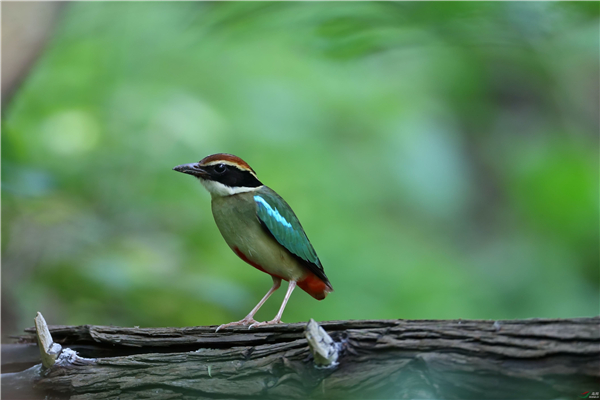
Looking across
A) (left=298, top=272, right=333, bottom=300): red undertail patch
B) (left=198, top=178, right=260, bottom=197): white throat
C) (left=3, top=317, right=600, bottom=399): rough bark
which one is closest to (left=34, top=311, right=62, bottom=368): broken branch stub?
(left=3, top=317, right=600, bottom=399): rough bark

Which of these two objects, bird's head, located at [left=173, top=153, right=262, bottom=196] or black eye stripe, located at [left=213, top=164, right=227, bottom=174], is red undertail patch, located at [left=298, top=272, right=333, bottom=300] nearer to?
bird's head, located at [left=173, top=153, right=262, bottom=196]

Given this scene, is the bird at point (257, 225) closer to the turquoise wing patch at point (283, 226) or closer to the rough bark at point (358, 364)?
the turquoise wing patch at point (283, 226)

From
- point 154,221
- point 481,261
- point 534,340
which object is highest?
point 481,261

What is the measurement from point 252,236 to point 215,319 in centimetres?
206

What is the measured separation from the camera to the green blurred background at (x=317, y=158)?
5.40 m

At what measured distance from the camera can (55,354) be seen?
11.7ft

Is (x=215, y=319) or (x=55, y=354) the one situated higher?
(x=215, y=319)

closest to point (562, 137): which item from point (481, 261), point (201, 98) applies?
point (481, 261)

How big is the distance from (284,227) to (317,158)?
3916 millimetres

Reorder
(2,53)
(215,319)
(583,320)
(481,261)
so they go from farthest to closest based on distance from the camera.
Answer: (481,261) < (215,319) < (2,53) < (583,320)

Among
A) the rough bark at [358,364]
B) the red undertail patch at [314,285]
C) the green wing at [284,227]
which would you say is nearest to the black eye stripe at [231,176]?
the green wing at [284,227]

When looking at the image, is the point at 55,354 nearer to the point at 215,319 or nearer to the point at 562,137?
the point at 215,319

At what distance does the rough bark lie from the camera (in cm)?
236

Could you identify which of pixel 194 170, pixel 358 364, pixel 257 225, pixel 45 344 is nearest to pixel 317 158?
pixel 194 170
